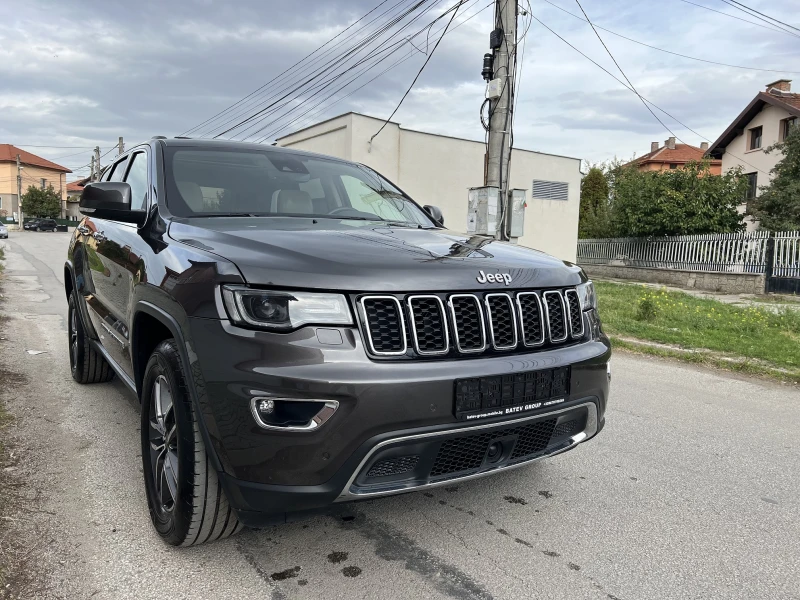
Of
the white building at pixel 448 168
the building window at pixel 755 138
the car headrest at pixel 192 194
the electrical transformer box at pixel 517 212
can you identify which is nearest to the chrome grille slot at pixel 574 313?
the car headrest at pixel 192 194

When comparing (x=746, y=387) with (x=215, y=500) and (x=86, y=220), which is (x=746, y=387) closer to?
(x=215, y=500)

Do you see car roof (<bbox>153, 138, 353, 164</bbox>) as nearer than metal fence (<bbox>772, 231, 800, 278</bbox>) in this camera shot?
Yes

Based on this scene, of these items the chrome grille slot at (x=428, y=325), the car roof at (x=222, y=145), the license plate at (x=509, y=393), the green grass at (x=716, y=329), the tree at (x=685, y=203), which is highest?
the tree at (x=685, y=203)

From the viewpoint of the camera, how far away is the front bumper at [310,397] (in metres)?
1.97

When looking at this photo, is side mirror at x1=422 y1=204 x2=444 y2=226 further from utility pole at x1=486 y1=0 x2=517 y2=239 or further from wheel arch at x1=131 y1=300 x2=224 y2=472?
utility pole at x1=486 y1=0 x2=517 y2=239

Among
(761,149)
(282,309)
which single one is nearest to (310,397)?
(282,309)

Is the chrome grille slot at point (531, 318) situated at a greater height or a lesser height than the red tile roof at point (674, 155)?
lesser

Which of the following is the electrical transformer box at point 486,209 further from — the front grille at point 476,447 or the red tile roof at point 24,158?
the red tile roof at point 24,158

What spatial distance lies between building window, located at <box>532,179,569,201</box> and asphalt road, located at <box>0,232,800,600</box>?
17.8 meters

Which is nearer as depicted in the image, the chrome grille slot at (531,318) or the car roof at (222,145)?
the chrome grille slot at (531,318)

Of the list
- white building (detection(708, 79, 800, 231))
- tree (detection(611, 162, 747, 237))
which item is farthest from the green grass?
white building (detection(708, 79, 800, 231))

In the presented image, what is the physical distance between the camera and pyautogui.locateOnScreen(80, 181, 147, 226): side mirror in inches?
120

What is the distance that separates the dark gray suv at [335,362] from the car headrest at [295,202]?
1.12 feet

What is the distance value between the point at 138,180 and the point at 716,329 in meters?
7.58
